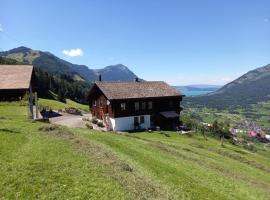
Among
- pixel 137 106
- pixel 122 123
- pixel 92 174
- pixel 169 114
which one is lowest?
pixel 122 123

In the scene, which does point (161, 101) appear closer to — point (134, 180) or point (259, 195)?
point (259, 195)

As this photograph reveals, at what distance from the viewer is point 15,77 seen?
50.9 meters

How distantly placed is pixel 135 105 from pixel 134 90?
11.4 feet

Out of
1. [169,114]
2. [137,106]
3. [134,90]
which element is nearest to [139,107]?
[137,106]

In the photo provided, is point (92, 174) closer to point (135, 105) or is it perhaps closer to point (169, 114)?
point (135, 105)

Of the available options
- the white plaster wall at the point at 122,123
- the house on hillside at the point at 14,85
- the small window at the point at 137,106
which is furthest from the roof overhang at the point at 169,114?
the house on hillside at the point at 14,85

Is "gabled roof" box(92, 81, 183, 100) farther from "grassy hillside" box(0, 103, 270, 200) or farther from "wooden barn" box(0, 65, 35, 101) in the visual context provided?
"grassy hillside" box(0, 103, 270, 200)

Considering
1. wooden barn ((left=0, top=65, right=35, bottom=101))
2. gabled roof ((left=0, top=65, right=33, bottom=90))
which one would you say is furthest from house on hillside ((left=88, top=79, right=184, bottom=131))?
wooden barn ((left=0, top=65, right=35, bottom=101))

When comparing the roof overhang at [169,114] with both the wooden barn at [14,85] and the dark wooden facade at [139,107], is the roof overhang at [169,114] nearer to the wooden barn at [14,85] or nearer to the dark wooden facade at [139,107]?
the dark wooden facade at [139,107]

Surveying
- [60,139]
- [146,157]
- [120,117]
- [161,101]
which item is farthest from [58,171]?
[161,101]

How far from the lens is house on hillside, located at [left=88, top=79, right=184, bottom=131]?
57.5m

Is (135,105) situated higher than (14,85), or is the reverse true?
(14,85)

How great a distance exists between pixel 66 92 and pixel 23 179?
135963mm

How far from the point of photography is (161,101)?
205ft
